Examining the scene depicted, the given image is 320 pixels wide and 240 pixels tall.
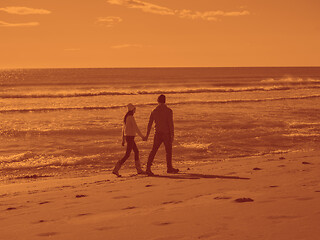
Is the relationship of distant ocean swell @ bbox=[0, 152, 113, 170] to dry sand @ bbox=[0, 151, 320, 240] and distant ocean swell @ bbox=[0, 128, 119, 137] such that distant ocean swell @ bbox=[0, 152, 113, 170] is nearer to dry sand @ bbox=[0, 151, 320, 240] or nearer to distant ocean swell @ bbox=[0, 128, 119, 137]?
dry sand @ bbox=[0, 151, 320, 240]

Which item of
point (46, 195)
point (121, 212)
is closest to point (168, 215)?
point (121, 212)

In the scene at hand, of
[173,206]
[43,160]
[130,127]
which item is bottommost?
[43,160]

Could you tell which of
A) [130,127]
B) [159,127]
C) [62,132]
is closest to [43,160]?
[130,127]

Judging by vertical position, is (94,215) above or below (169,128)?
below

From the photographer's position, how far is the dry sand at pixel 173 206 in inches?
196

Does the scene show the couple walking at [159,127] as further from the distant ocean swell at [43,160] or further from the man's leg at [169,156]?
the distant ocean swell at [43,160]

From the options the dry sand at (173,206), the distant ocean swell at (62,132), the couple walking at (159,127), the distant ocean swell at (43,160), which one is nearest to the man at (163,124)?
the couple walking at (159,127)

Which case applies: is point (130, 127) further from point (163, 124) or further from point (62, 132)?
point (62, 132)

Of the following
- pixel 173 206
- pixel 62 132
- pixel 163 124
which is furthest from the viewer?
pixel 62 132

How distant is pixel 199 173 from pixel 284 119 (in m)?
14.2

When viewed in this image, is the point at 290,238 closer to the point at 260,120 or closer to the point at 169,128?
the point at 169,128

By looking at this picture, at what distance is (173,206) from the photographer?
6.31m

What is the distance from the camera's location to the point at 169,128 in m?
10.2

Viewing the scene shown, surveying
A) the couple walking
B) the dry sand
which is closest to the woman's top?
the couple walking
